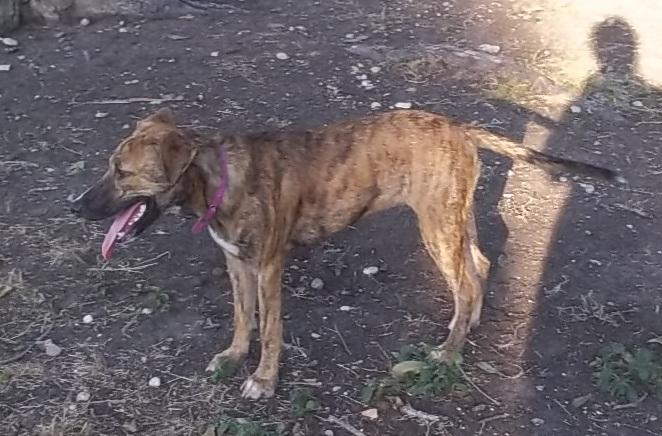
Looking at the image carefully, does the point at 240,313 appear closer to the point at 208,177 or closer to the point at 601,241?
the point at 208,177

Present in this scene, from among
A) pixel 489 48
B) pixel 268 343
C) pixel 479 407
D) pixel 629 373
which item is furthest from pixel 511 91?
pixel 268 343

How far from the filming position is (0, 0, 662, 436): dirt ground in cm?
486

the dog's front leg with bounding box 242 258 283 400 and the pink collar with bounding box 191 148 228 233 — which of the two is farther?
the dog's front leg with bounding box 242 258 283 400

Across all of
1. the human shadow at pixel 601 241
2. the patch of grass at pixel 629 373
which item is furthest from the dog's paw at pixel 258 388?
the patch of grass at pixel 629 373

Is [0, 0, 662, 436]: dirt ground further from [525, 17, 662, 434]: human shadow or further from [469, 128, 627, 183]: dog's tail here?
[469, 128, 627, 183]: dog's tail

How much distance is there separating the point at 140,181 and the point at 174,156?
0.19 meters

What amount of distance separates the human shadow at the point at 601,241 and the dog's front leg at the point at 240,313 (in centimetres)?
142

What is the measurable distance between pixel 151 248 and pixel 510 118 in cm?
300

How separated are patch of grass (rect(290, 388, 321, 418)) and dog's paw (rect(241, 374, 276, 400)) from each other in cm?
11

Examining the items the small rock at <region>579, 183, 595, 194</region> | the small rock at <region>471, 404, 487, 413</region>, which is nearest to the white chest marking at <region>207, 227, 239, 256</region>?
the small rock at <region>471, 404, 487, 413</region>

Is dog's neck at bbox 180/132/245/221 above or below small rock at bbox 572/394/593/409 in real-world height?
above

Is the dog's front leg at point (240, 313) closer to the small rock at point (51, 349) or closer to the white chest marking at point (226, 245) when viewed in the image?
the white chest marking at point (226, 245)

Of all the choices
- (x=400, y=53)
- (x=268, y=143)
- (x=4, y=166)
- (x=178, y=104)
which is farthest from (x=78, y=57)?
(x=268, y=143)

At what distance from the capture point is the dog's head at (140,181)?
4.24 metres
